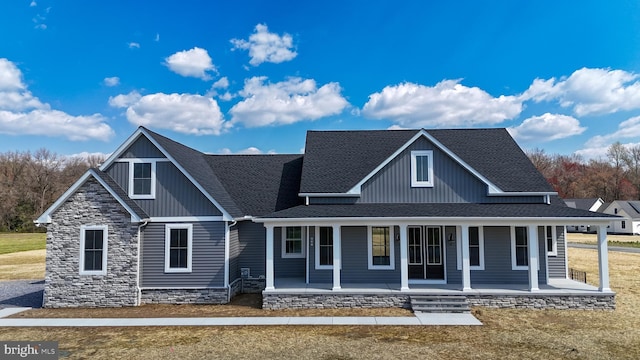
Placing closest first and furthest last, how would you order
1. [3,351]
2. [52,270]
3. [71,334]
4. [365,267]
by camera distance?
1. [3,351]
2. [71,334]
3. [52,270]
4. [365,267]

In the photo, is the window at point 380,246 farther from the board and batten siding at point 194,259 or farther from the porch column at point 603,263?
the porch column at point 603,263

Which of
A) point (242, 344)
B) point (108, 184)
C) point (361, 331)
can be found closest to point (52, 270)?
point (108, 184)

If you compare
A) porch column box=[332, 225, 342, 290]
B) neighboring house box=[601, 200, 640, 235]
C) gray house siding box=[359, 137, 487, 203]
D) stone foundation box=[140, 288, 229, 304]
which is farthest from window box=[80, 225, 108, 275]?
neighboring house box=[601, 200, 640, 235]

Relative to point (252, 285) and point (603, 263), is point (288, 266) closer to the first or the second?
point (252, 285)

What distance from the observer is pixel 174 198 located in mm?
15289

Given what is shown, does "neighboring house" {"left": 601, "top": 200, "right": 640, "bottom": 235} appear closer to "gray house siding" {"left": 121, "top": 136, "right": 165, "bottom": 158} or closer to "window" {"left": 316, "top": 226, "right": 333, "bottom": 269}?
"window" {"left": 316, "top": 226, "right": 333, "bottom": 269}

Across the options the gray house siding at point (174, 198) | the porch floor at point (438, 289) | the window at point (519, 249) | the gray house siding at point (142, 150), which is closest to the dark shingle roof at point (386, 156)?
the window at point (519, 249)

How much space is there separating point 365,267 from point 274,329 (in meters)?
5.37

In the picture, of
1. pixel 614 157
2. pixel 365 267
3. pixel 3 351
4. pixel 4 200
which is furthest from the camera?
pixel 614 157

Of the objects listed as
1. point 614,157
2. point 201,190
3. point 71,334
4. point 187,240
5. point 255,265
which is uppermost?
point 614,157

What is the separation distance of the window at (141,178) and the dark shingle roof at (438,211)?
493 cm

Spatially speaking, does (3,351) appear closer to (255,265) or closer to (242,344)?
(242,344)

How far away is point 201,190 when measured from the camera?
49.5 feet

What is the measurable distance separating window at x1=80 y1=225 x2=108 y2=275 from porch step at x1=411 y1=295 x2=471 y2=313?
11.4 metres
